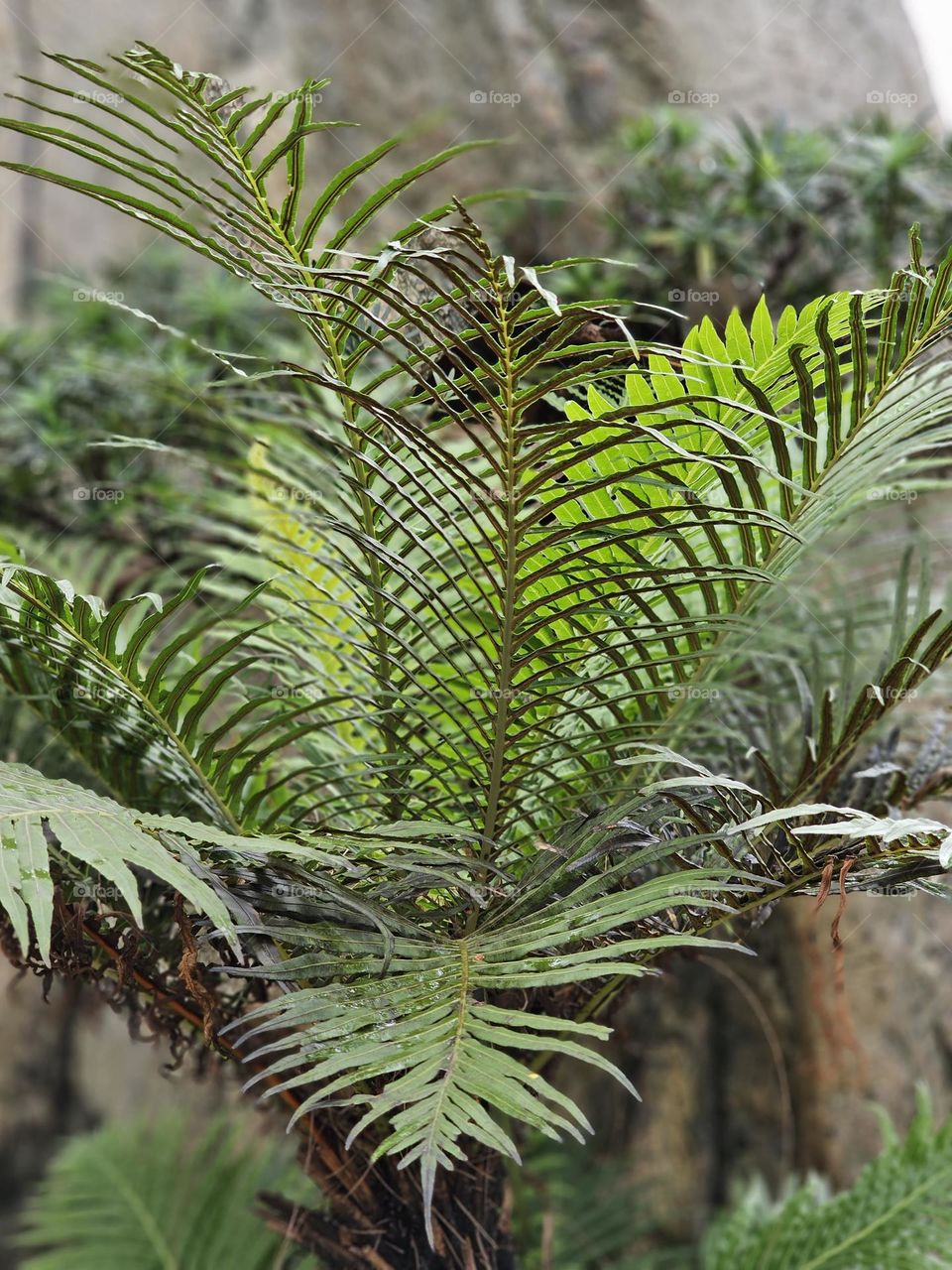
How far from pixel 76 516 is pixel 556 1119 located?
176 cm

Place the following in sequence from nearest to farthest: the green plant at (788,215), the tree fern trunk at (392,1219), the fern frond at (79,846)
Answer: the fern frond at (79,846)
the tree fern trunk at (392,1219)
the green plant at (788,215)

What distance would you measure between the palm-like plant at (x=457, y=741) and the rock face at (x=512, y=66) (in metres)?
1.76

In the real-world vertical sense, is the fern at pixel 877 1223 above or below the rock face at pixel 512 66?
below

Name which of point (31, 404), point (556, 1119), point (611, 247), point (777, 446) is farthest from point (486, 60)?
point (556, 1119)

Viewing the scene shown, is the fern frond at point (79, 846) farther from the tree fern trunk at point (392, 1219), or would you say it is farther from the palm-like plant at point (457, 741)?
the tree fern trunk at point (392, 1219)

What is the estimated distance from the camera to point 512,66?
9.53 feet

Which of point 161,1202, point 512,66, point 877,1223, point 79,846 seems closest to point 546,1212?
point 877,1223

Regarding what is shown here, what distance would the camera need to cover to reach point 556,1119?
0.60 m

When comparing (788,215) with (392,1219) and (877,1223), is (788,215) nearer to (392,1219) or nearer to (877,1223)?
(877,1223)

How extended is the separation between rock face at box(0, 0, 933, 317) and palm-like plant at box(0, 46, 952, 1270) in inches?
69.4

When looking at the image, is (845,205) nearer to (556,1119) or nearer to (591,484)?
(591,484)

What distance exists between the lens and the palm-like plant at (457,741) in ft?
2.15

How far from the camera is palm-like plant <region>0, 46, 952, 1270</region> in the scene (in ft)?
2.15

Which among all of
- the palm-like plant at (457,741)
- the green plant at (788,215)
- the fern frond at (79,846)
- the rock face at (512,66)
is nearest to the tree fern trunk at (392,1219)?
the palm-like plant at (457,741)
